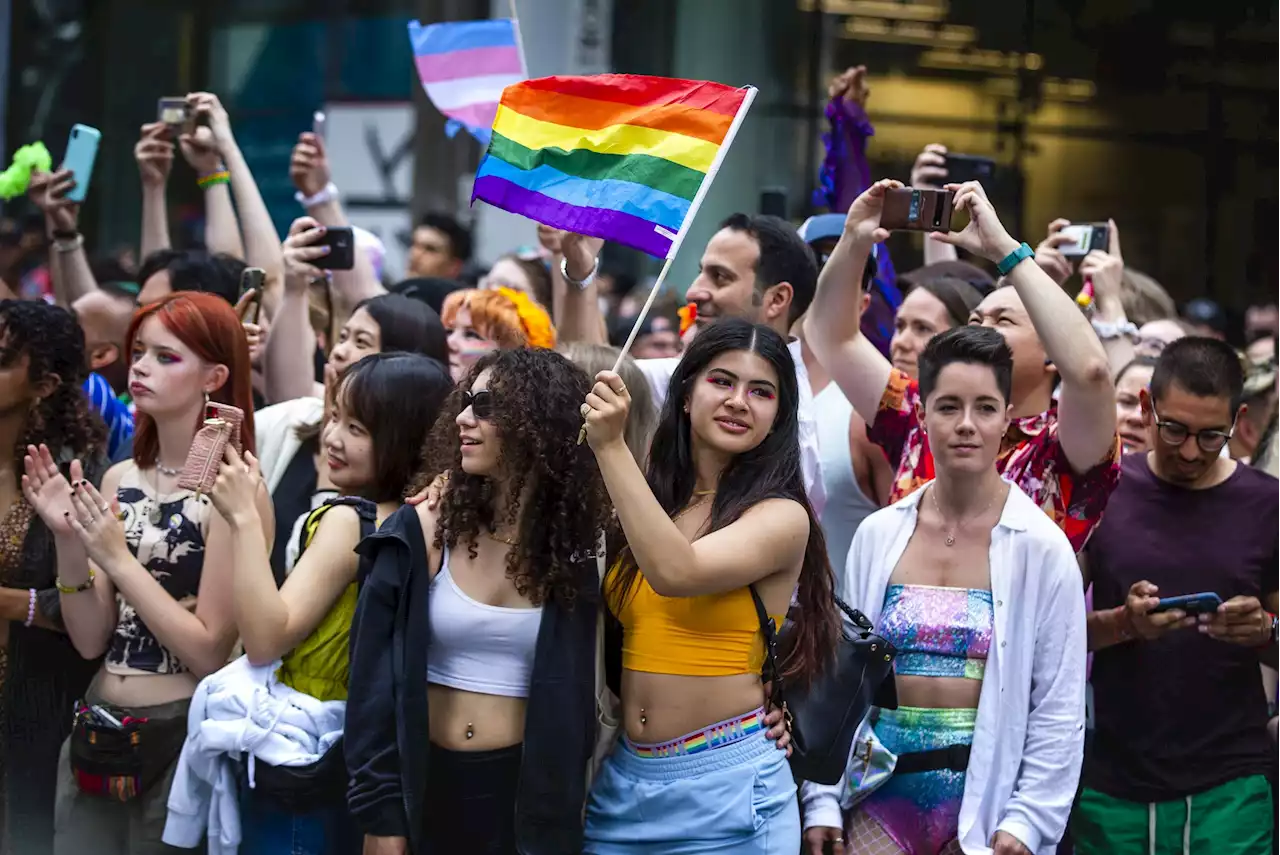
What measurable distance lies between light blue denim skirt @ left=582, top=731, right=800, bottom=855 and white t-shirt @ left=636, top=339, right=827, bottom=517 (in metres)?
1.10

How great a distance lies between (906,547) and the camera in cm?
477

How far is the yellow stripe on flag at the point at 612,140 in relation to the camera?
439 cm

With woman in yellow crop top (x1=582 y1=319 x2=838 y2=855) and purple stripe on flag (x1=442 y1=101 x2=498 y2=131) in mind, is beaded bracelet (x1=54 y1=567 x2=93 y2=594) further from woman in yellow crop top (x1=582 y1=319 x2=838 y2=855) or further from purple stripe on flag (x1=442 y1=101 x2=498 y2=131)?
purple stripe on flag (x1=442 y1=101 x2=498 y2=131)

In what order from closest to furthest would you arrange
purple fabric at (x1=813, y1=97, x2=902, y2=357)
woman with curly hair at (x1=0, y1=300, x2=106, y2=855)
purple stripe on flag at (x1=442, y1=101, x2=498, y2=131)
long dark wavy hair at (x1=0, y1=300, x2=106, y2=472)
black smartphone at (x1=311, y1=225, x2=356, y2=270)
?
woman with curly hair at (x1=0, y1=300, x2=106, y2=855) < long dark wavy hair at (x1=0, y1=300, x2=106, y2=472) < black smartphone at (x1=311, y1=225, x2=356, y2=270) < purple fabric at (x1=813, y1=97, x2=902, y2=357) < purple stripe on flag at (x1=442, y1=101, x2=498, y2=131)

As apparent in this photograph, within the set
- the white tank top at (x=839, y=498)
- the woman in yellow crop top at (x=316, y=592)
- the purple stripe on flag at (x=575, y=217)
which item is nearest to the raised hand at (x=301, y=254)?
the woman in yellow crop top at (x=316, y=592)

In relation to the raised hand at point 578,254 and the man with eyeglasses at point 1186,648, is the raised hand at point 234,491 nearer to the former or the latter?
the raised hand at point 578,254

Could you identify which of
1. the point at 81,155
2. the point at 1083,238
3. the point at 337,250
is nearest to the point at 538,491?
the point at 337,250

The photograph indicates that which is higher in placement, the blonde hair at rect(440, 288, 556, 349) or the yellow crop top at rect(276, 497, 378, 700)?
the blonde hair at rect(440, 288, 556, 349)

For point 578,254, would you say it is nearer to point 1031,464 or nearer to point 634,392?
point 634,392

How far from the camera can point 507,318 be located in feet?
20.4

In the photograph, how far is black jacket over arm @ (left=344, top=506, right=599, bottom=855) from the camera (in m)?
4.23

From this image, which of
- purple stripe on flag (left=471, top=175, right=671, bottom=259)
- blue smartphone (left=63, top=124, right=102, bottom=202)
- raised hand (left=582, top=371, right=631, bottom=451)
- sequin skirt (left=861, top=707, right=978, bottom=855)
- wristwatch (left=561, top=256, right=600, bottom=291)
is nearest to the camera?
raised hand (left=582, top=371, right=631, bottom=451)

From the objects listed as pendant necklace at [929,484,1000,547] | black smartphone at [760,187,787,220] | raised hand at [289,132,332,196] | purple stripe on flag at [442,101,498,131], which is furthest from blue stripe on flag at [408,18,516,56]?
pendant necklace at [929,484,1000,547]

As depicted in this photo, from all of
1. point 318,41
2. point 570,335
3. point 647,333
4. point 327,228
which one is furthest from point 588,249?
point 318,41
